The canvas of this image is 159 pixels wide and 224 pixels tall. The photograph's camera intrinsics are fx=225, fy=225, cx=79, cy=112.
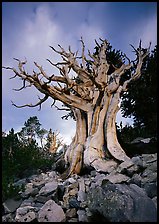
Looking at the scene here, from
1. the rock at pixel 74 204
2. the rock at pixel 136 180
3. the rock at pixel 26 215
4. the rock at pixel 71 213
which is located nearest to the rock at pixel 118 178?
the rock at pixel 136 180

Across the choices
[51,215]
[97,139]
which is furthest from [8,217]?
[97,139]

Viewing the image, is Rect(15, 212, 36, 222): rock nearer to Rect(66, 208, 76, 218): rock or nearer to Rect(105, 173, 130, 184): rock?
Rect(66, 208, 76, 218): rock

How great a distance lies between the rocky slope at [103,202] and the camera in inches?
134

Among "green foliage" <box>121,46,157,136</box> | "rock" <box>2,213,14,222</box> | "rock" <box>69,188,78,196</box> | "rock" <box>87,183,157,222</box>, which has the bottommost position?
"rock" <box>2,213,14,222</box>

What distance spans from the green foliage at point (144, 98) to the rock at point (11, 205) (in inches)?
267

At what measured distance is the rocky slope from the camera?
134 inches

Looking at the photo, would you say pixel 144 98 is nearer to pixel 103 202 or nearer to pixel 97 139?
pixel 97 139

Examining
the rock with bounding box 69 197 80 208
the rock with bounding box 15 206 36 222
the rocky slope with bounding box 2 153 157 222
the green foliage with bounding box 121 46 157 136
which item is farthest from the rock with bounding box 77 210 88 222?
the green foliage with bounding box 121 46 157 136

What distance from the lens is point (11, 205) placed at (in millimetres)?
5199

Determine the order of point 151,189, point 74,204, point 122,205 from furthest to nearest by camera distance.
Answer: point 74,204
point 151,189
point 122,205

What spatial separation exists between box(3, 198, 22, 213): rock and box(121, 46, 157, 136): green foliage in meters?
6.77

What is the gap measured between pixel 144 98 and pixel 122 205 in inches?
325

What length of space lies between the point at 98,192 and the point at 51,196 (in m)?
1.71

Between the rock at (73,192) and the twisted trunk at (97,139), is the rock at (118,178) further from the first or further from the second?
the twisted trunk at (97,139)
